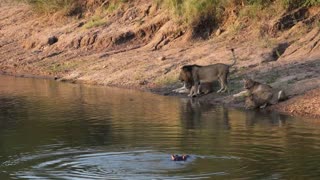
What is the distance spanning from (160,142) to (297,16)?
14.7 metres

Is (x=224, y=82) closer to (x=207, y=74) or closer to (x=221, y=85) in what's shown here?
(x=221, y=85)

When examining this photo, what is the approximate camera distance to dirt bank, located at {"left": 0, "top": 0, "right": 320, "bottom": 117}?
24484 millimetres

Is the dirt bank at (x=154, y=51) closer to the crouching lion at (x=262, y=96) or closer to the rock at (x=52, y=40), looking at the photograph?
the rock at (x=52, y=40)

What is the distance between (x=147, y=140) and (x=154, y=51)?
15.1 metres

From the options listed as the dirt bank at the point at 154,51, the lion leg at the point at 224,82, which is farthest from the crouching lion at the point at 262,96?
the lion leg at the point at 224,82

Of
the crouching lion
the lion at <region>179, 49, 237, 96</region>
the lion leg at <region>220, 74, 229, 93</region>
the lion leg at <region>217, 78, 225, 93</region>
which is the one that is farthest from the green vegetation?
the crouching lion

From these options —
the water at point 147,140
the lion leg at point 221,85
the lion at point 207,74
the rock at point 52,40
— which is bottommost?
the water at point 147,140

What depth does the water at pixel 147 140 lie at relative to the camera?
1364cm

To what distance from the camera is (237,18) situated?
3147 cm

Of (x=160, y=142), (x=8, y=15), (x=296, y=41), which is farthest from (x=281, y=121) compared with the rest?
(x=8, y=15)

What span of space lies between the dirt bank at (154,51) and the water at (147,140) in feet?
7.45

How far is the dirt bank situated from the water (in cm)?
227

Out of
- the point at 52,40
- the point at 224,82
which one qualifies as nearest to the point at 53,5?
the point at 52,40

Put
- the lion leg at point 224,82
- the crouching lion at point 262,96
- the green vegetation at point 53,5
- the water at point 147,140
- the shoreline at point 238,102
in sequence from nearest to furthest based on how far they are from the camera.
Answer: the water at point 147,140, the shoreline at point 238,102, the crouching lion at point 262,96, the lion leg at point 224,82, the green vegetation at point 53,5
